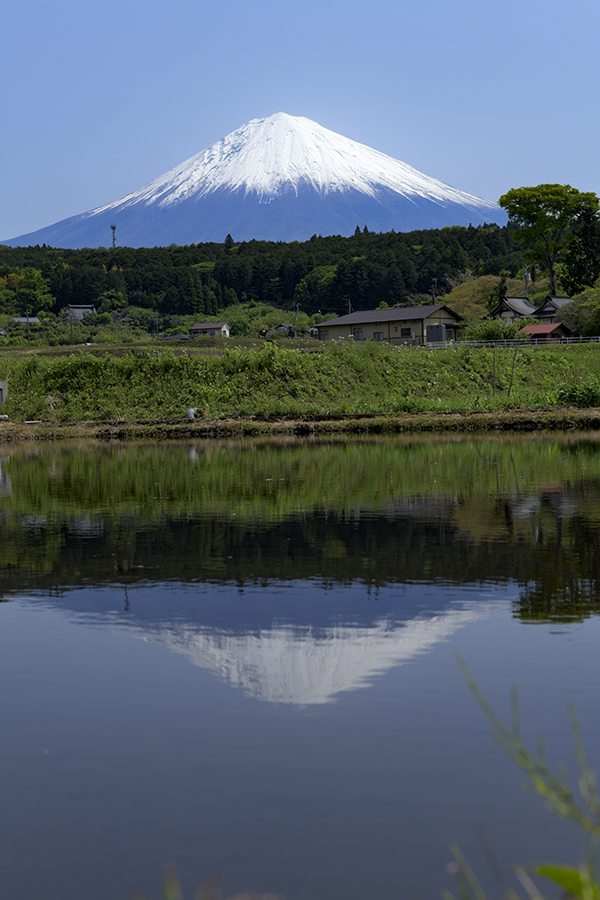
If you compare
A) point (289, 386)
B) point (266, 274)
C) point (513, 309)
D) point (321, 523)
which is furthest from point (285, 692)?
point (266, 274)

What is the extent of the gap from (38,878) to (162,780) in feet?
3.55

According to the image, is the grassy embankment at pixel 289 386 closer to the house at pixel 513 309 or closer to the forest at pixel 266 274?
the house at pixel 513 309

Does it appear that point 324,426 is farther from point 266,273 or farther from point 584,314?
point 266,273

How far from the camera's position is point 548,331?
6525 cm

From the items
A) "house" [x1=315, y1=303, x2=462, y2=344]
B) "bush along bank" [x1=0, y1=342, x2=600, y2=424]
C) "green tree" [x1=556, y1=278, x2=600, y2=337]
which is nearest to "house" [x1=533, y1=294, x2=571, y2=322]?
"green tree" [x1=556, y1=278, x2=600, y2=337]

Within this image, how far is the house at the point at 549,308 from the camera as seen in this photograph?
72250 mm

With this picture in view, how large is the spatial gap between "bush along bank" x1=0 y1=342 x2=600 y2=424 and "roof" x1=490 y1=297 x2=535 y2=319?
87.5 ft

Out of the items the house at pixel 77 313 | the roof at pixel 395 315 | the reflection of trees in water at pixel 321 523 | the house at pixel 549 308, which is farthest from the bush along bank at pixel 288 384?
the house at pixel 77 313

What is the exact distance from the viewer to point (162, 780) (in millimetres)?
5008

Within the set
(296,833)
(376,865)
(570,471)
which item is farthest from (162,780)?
(570,471)

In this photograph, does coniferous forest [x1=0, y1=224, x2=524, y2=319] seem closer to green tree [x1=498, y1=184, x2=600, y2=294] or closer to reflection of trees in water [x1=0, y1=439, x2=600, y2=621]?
green tree [x1=498, y1=184, x2=600, y2=294]

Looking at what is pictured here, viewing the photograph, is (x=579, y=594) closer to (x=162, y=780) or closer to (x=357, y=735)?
(x=357, y=735)

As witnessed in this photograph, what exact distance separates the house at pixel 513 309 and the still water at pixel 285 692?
65.4 metres

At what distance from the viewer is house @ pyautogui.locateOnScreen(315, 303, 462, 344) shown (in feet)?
244
